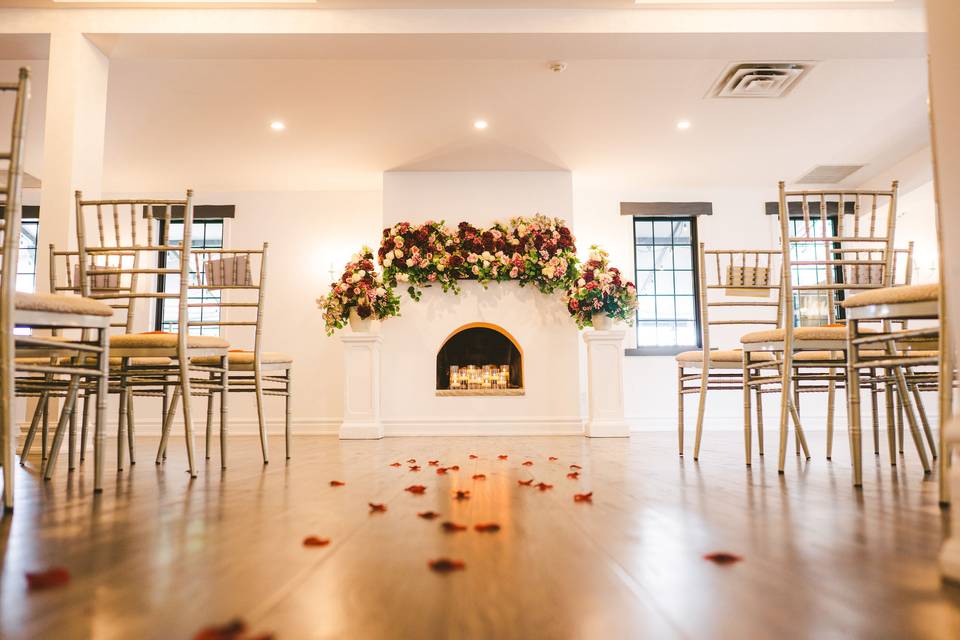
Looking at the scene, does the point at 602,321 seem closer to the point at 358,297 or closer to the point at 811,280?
the point at 358,297

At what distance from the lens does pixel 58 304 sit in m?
1.88

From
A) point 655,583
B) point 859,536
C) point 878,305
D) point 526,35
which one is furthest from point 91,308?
point 526,35

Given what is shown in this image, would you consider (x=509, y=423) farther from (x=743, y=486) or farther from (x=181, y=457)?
(x=743, y=486)

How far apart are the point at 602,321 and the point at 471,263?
1305 millimetres

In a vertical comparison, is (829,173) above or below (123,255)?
above

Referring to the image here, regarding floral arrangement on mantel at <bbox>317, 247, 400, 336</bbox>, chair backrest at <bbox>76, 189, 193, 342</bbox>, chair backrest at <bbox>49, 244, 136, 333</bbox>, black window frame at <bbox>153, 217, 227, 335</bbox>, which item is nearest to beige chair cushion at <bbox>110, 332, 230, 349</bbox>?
chair backrest at <bbox>76, 189, 193, 342</bbox>

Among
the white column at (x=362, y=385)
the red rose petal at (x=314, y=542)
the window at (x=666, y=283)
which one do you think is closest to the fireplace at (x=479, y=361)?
the white column at (x=362, y=385)

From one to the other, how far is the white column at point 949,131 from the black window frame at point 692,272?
6.22 meters

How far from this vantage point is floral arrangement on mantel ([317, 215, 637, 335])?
5965mm

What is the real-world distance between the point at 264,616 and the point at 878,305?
6.27 feet

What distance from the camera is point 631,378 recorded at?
727 cm

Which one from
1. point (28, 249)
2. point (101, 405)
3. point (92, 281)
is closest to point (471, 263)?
point (92, 281)

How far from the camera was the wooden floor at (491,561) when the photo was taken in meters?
0.83

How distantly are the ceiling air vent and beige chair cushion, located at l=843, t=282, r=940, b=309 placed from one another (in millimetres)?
3100
